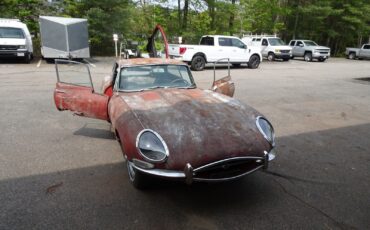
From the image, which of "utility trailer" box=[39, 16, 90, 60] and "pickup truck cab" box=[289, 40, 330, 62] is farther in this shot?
"pickup truck cab" box=[289, 40, 330, 62]

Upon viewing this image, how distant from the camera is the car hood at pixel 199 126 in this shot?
3.11 m

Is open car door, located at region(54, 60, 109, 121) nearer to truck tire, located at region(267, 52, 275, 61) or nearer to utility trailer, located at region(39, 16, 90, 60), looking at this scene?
utility trailer, located at region(39, 16, 90, 60)

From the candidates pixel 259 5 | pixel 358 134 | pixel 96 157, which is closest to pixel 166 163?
pixel 96 157

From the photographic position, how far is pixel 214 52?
16.8m

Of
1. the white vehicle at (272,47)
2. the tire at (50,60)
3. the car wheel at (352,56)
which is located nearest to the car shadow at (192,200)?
the tire at (50,60)

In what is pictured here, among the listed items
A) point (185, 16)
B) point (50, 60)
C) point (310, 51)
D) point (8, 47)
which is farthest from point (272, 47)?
point (8, 47)

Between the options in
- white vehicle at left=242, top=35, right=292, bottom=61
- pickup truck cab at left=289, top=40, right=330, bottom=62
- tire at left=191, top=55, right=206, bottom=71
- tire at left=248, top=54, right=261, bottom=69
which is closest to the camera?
tire at left=191, top=55, right=206, bottom=71

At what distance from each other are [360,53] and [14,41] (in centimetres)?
2880

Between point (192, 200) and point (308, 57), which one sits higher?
point (308, 57)

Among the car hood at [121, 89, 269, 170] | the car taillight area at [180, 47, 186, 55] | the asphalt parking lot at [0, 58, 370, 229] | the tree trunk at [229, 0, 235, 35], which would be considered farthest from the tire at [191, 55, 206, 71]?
the car hood at [121, 89, 269, 170]

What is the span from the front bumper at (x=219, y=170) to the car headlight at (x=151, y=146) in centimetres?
13

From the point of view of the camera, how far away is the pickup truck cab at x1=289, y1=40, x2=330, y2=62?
81.3ft

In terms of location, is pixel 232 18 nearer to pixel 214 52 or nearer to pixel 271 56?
pixel 271 56

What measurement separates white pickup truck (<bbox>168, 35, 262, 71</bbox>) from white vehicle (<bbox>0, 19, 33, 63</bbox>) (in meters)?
7.70
